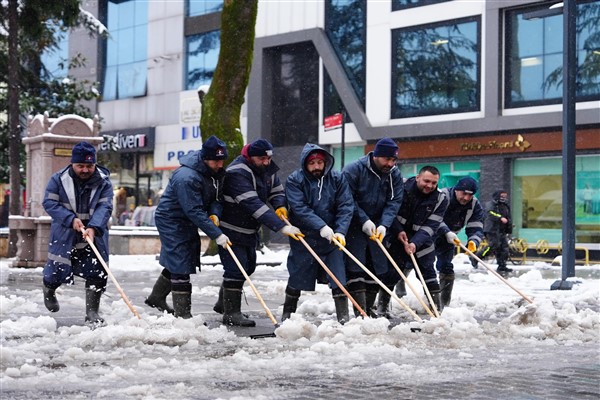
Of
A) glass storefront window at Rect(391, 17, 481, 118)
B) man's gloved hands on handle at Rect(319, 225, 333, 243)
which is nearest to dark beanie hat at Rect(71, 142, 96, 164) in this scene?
man's gloved hands on handle at Rect(319, 225, 333, 243)

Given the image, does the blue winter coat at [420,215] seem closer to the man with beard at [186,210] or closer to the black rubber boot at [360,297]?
the black rubber boot at [360,297]

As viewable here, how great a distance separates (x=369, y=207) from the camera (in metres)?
9.87

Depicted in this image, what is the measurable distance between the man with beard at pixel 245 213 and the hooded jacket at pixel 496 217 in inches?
471

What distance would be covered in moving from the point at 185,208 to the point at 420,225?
260 cm

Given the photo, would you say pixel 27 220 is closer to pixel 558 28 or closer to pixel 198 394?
pixel 198 394

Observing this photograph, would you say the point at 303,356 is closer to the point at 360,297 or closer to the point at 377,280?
the point at 377,280

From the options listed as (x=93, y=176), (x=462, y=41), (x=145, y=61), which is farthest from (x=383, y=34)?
(x=93, y=176)

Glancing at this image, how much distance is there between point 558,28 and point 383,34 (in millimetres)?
6007

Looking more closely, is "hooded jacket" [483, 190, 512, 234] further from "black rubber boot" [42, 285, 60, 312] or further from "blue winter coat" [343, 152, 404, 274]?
"black rubber boot" [42, 285, 60, 312]

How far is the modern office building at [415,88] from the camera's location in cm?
2744

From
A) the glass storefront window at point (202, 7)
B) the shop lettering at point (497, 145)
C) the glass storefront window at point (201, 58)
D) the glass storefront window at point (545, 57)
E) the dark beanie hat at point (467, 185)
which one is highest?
the glass storefront window at point (202, 7)

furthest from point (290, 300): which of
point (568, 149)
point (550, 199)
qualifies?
point (550, 199)

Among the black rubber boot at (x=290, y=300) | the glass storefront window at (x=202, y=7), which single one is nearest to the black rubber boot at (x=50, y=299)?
the black rubber boot at (x=290, y=300)

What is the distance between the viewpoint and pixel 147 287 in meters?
13.8
